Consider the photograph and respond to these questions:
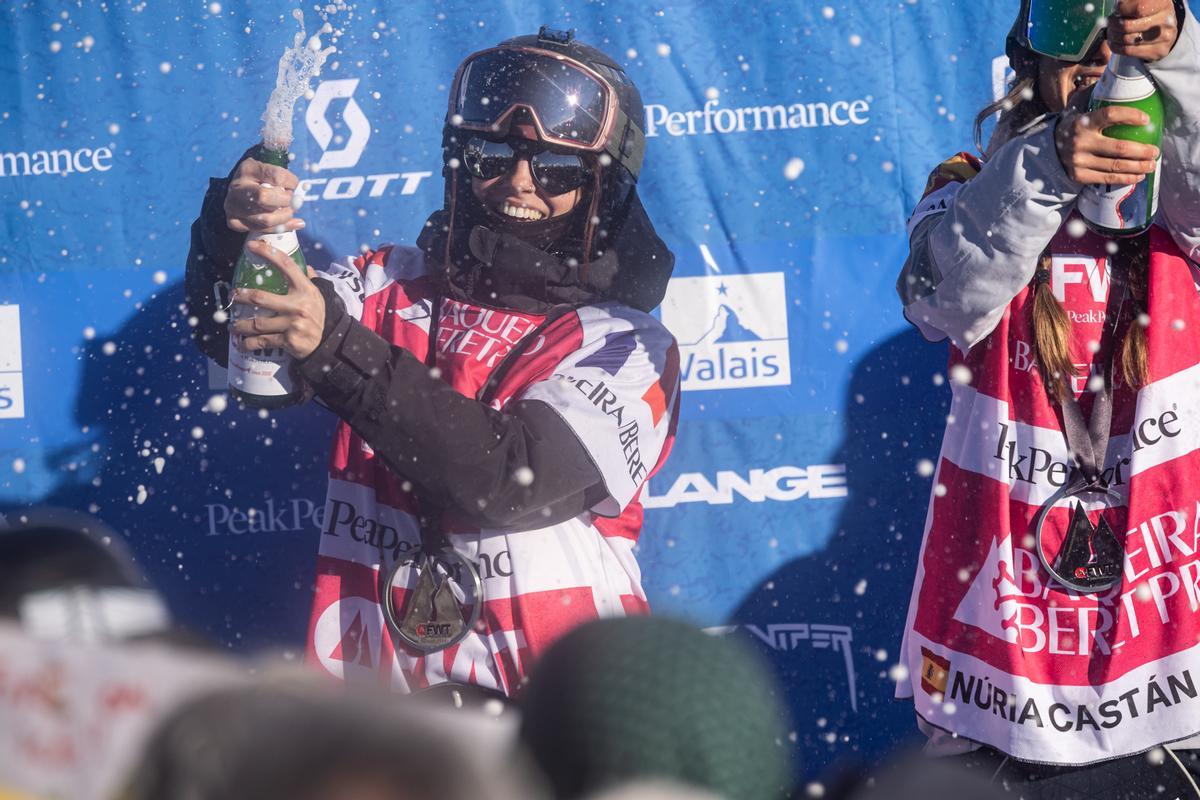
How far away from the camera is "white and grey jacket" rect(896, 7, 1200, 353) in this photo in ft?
6.58

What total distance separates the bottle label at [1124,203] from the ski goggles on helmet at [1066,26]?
0.28 m

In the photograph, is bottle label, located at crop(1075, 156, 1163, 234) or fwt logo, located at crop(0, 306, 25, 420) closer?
bottle label, located at crop(1075, 156, 1163, 234)

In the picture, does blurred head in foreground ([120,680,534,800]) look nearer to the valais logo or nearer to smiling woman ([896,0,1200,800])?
smiling woman ([896,0,1200,800])

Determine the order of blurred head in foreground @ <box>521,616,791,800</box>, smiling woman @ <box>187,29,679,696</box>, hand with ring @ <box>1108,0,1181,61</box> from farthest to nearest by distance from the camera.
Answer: smiling woman @ <box>187,29,679,696</box> → hand with ring @ <box>1108,0,1181,61</box> → blurred head in foreground @ <box>521,616,791,800</box>

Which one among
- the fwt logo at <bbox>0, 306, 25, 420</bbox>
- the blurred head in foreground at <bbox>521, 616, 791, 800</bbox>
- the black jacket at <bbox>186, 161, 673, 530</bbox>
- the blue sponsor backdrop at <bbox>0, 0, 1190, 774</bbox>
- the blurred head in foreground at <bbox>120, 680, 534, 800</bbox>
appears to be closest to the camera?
the blurred head in foreground at <bbox>120, 680, 534, 800</bbox>

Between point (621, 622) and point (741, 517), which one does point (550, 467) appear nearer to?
point (741, 517)

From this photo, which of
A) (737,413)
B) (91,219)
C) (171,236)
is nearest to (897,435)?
(737,413)

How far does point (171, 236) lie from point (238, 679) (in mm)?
2625

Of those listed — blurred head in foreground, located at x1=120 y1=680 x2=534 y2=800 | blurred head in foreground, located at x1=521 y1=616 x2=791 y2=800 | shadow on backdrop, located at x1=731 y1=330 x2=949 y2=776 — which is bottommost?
shadow on backdrop, located at x1=731 y1=330 x2=949 y2=776

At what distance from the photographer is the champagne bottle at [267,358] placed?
2414 millimetres

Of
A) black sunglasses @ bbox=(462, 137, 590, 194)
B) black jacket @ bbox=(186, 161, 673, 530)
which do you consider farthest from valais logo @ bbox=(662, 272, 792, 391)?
black jacket @ bbox=(186, 161, 673, 530)

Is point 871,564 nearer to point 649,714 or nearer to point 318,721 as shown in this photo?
point 649,714

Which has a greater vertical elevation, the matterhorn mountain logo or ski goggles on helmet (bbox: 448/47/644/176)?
ski goggles on helmet (bbox: 448/47/644/176)

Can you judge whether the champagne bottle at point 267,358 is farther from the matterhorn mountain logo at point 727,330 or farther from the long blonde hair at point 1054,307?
the long blonde hair at point 1054,307
